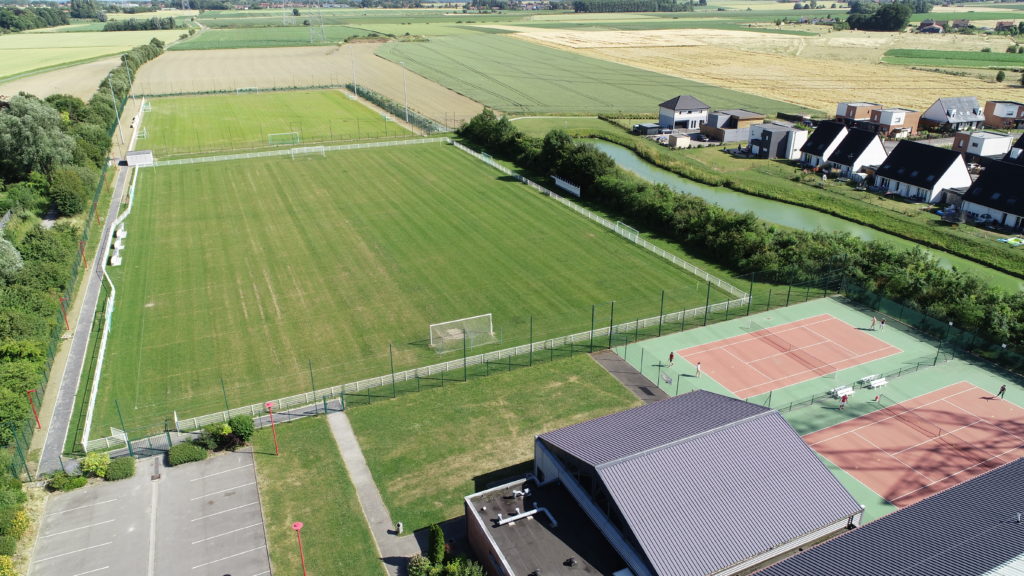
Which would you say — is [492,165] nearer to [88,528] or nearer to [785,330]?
[785,330]

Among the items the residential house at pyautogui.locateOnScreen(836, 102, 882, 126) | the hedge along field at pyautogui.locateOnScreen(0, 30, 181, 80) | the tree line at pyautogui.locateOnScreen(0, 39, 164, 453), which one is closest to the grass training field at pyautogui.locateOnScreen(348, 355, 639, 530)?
the tree line at pyautogui.locateOnScreen(0, 39, 164, 453)

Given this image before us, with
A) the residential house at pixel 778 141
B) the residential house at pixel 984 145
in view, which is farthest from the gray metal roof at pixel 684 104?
the residential house at pixel 984 145

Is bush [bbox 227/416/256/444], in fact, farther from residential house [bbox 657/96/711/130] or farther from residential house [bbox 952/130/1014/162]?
residential house [bbox 952/130/1014/162]

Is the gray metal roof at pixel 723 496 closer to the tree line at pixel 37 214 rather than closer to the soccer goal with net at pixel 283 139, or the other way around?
the tree line at pixel 37 214

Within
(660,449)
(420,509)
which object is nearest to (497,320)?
(420,509)

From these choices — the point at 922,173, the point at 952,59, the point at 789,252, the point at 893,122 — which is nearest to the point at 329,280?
the point at 789,252

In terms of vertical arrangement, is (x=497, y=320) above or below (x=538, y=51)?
below
